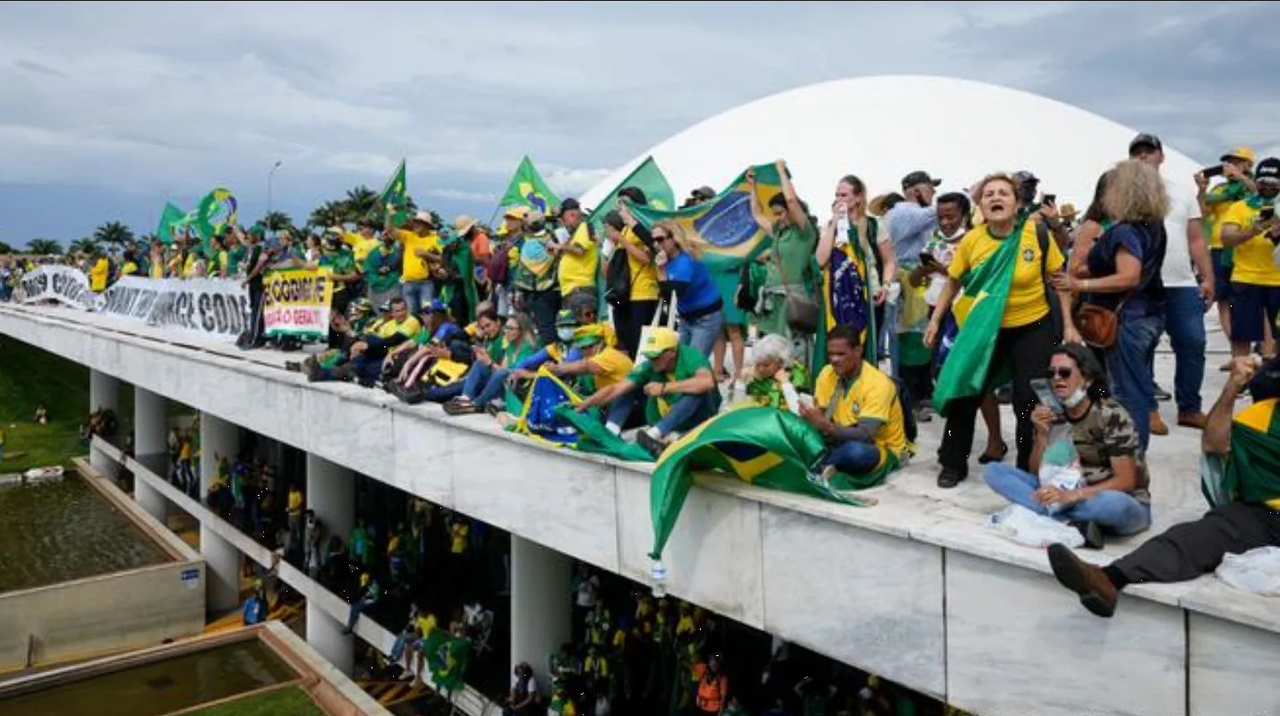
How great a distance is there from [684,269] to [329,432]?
496 cm

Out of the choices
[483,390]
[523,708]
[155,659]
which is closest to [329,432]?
[483,390]

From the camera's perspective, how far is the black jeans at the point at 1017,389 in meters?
4.80

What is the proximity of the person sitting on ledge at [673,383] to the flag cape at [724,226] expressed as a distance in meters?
1.35

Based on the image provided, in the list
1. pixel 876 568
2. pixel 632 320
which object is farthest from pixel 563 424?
pixel 876 568

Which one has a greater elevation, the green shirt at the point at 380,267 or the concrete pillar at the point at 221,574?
the green shirt at the point at 380,267

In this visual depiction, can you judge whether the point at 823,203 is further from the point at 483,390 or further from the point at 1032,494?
the point at 1032,494

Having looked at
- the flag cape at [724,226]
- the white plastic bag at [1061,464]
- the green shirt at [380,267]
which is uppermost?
the flag cape at [724,226]

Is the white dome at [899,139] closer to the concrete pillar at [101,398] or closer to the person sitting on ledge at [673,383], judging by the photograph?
the concrete pillar at [101,398]

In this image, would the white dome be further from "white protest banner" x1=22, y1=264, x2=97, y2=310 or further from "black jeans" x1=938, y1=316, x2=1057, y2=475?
"black jeans" x1=938, y1=316, x2=1057, y2=475

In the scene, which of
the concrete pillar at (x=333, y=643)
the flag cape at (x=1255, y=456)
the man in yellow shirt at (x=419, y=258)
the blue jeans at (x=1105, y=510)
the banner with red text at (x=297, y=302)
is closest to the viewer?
the flag cape at (x=1255, y=456)

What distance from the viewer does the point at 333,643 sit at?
1362cm

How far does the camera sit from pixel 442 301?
35.7 feet

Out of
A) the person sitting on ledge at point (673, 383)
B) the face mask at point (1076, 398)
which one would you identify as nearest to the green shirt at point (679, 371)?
the person sitting on ledge at point (673, 383)

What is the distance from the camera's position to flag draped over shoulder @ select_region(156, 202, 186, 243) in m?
19.2
